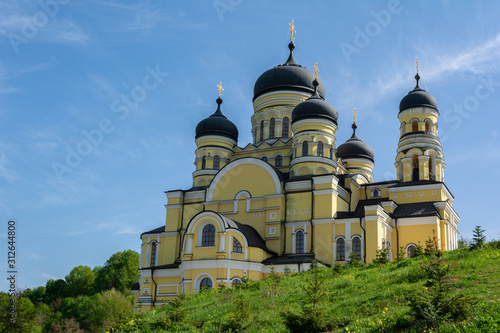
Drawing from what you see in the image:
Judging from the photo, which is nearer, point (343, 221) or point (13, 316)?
point (13, 316)

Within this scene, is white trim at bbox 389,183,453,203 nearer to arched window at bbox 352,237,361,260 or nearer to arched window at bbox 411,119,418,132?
arched window at bbox 411,119,418,132

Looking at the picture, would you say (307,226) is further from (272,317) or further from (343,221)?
(272,317)

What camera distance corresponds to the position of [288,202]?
26.5m

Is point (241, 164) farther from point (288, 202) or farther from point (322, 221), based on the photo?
point (322, 221)

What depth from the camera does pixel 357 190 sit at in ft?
96.1

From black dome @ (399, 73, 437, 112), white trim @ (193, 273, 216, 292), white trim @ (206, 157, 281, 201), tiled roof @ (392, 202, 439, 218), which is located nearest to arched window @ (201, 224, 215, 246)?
white trim @ (193, 273, 216, 292)

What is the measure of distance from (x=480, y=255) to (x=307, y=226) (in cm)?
1220

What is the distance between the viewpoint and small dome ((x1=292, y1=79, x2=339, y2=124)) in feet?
92.6

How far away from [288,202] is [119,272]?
2796 centimetres

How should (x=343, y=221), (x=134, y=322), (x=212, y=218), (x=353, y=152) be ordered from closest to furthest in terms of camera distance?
(x=134, y=322), (x=212, y=218), (x=343, y=221), (x=353, y=152)

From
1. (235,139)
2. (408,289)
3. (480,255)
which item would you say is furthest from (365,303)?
(235,139)

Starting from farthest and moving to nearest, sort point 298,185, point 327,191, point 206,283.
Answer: point 298,185, point 327,191, point 206,283

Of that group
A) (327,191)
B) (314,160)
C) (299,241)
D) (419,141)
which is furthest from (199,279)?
(419,141)

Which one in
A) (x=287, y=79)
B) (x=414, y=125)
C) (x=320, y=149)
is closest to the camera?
(x=320, y=149)
